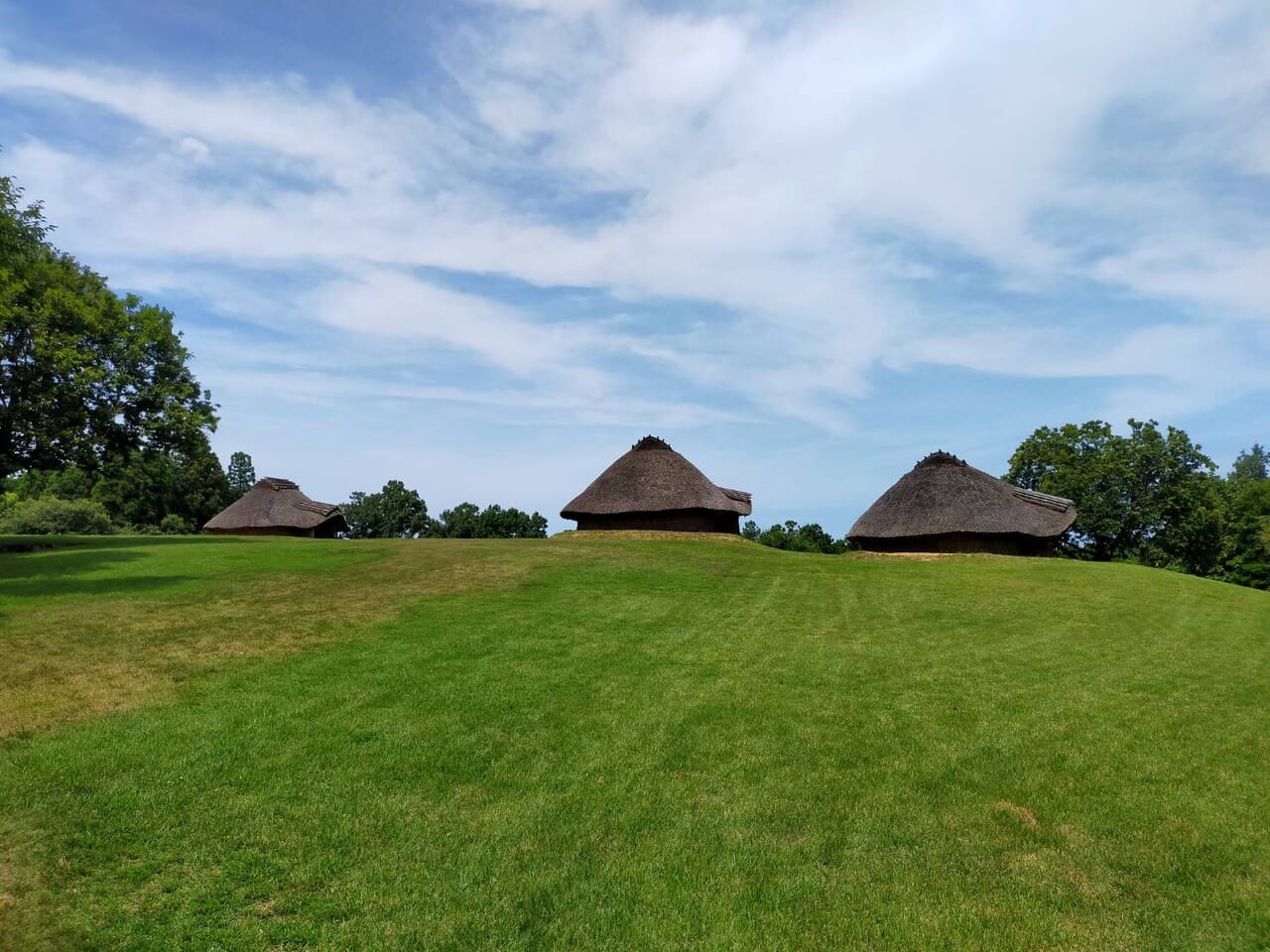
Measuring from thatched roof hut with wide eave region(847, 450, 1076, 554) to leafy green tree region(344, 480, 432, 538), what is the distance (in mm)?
46472

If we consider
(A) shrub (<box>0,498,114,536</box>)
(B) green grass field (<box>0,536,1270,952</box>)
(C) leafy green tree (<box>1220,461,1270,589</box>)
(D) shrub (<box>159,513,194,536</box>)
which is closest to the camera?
(B) green grass field (<box>0,536,1270,952</box>)

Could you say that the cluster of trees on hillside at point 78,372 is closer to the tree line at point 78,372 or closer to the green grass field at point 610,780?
the tree line at point 78,372

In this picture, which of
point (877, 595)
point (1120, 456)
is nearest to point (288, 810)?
point (877, 595)

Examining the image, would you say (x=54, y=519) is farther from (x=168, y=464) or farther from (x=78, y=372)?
(x=78, y=372)

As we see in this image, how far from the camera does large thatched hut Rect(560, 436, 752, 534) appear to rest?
1489 inches

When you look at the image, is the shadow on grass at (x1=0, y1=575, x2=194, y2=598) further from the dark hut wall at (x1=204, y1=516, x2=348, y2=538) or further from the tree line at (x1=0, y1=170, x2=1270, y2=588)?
the dark hut wall at (x1=204, y1=516, x2=348, y2=538)

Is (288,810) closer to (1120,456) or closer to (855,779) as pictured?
(855,779)

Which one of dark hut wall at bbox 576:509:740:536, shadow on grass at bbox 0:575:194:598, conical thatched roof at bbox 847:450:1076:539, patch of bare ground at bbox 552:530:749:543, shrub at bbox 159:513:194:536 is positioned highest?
conical thatched roof at bbox 847:450:1076:539

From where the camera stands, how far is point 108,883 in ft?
18.9

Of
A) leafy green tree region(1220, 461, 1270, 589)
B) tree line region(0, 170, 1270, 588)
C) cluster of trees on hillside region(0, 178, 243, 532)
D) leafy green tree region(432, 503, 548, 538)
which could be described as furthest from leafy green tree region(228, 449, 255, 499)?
leafy green tree region(1220, 461, 1270, 589)

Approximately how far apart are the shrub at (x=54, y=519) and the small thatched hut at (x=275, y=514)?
11486mm

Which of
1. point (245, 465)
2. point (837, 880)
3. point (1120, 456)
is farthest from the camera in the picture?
point (245, 465)

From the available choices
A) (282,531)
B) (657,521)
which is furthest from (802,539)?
(282,531)

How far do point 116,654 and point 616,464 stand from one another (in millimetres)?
30090
